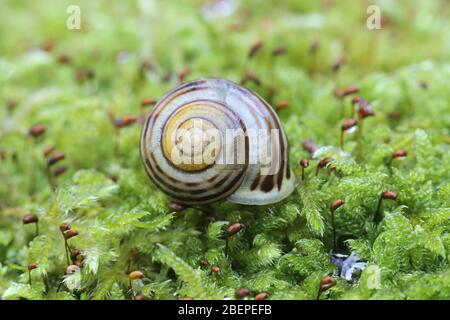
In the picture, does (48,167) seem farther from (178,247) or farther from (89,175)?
(178,247)

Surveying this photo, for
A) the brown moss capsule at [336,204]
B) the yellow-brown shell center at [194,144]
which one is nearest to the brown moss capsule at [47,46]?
the yellow-brown shell center at [194,144]

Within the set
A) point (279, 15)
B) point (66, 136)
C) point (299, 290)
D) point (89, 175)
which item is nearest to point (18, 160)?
point (66, 136)

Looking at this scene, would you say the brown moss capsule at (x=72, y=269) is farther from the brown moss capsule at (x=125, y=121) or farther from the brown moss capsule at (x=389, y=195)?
the brown moss capsule at (x=389, y=195)

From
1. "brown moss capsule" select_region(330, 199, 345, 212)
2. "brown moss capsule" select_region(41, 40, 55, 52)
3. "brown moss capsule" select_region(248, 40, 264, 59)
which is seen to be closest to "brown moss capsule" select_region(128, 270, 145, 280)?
"brown moss capsule" select_region(330, 199, 345, 212)

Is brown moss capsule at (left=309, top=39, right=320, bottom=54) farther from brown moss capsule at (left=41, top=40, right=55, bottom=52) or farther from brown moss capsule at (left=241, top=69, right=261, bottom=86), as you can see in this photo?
brown moss capsule at (left=41, top=40, right=55, bottom=52)

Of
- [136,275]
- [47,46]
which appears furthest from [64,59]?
[136,275]

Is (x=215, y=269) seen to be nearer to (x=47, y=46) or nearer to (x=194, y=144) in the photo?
(x=194, y=144)
